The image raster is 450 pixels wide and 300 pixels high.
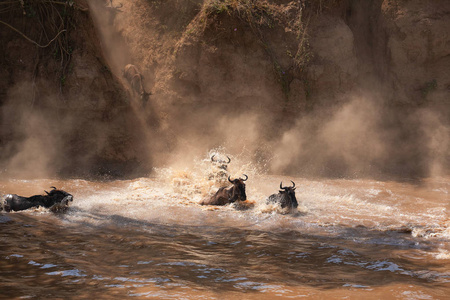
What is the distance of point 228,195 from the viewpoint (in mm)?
8516

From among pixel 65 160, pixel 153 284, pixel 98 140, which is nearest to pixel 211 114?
pixel 98 140

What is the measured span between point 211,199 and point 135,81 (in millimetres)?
5725

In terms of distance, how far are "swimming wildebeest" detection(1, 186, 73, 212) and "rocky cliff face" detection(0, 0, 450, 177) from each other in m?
4.23

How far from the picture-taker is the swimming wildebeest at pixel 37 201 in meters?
7.11

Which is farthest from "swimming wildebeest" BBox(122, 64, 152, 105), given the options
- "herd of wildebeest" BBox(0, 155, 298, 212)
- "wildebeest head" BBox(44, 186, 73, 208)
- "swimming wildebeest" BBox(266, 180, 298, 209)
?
"swimming wildebeest" BBox(266, 180, 298, 209)

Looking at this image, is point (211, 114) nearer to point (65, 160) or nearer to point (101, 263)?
point (65, 160)

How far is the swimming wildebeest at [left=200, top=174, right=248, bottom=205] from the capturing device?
8.49 metres

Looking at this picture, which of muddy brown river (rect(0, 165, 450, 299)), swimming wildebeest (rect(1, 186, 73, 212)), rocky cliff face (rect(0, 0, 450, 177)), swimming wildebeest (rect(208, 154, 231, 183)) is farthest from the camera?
rocky cliff face (rect(0, 0, 450, 177))

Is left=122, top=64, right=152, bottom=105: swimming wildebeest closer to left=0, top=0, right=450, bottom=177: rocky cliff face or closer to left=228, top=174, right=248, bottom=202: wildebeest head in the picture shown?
left=0, top=0, right=450, bottom=177: rocky cliff face

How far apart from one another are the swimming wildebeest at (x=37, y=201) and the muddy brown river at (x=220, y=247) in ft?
0.67

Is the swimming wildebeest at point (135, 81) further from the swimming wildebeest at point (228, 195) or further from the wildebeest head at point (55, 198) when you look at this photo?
the wildebeest head at point (55, 198)

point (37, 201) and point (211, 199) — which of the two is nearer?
point (37, 201)

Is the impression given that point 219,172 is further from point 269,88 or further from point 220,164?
point 269,88

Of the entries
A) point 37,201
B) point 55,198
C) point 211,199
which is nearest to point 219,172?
point 211,199
